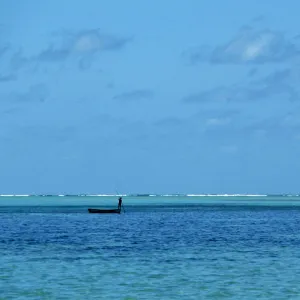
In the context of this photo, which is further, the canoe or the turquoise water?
the canoe

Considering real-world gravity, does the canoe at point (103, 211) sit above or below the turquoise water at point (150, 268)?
above

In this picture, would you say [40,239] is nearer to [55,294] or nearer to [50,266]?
[50,266]

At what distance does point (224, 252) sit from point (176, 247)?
627cm

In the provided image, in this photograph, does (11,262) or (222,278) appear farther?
(11,262)

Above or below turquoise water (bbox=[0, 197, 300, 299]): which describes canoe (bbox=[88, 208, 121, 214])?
above

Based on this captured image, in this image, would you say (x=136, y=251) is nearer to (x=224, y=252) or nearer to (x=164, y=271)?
(x=224, y=252)

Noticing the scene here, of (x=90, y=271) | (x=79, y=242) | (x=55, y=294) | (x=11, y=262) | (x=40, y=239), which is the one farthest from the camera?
(x=40, y=239)

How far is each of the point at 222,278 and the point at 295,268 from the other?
685cm

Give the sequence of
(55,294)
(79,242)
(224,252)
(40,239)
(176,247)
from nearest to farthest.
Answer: (55,294), (224,252), (176,247), (79,242), (40,239)

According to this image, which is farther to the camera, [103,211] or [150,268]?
[103,211]

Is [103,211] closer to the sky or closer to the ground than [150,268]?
closer to the sky

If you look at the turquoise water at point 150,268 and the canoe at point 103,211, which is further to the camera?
the canoe at point 103,211

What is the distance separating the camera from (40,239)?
8056cm

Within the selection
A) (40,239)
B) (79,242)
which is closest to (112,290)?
(79,242)
